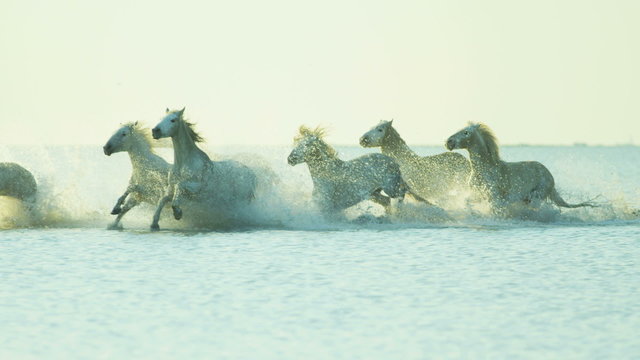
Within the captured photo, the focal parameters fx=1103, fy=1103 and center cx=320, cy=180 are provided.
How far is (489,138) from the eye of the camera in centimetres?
1792

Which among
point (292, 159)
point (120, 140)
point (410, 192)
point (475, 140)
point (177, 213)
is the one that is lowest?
point (177, 213)

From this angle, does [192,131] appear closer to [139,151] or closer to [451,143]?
[139,151]

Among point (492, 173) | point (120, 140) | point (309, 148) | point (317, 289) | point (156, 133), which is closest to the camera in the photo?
point (317, 289)

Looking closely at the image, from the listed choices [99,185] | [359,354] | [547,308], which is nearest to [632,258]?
[547,308]

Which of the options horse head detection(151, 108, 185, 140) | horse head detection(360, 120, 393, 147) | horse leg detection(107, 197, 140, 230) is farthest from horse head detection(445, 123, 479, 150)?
horse leg detection(107, 197, 140, 230)

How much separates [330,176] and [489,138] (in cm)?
271

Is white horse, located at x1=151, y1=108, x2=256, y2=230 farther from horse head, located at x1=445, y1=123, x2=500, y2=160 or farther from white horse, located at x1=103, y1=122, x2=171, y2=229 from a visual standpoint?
horse head, located at x1=445, y1=123, x2=500, y2=160

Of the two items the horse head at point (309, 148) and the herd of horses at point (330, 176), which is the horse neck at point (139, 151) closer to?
the herd of horses at point (330, 176)

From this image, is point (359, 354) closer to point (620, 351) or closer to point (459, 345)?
point (459, 345)

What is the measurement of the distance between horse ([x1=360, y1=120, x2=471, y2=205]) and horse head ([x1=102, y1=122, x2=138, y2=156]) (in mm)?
3956

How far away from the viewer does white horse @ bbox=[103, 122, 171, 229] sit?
1692cm

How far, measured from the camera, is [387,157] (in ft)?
58.9

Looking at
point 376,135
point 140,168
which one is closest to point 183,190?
point 140,168

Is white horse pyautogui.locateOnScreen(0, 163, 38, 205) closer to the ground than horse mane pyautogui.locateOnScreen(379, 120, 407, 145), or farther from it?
closer to the ground
